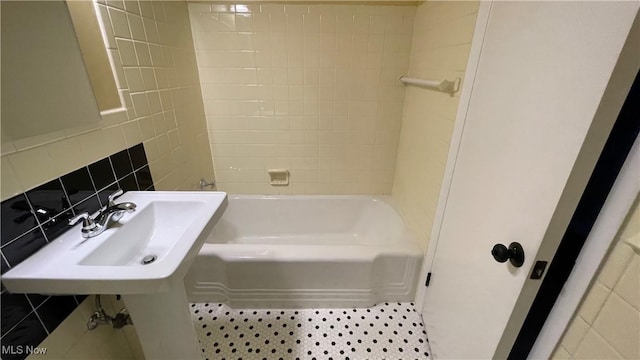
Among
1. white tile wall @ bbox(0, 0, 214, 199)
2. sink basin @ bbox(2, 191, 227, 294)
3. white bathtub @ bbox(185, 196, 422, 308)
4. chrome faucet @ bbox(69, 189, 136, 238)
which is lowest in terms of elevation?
white bathtub @ bbox(185, 196, 422, 308)

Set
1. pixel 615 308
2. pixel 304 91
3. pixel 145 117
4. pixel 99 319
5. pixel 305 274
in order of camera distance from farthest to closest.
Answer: pixel 304 91 → pixel 305 274 → pixel 145 117 → pixel 99 319 → pixel 615 308

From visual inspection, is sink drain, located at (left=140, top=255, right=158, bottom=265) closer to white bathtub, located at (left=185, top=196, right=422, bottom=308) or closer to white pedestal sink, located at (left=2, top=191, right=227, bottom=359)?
white pedestal sink, located at (left=2, top=191, right=227, bottom=359)

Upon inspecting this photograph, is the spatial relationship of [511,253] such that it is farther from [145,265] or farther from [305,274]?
[305,274]

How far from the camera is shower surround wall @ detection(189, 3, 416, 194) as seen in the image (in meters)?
1.67

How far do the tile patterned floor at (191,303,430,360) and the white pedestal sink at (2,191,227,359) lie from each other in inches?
13.5

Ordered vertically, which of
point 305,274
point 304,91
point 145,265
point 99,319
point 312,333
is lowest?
point 312,333

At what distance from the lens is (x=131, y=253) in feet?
3.02

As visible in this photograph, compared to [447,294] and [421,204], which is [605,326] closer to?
[447,294]

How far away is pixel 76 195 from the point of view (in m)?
0.86

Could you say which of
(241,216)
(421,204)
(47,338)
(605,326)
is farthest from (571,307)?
(241,216)

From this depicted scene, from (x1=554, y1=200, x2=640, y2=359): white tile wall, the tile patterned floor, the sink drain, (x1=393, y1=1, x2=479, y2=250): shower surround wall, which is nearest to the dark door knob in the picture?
(x1=554, y1=200, x2=640, y2=359): white tile wall

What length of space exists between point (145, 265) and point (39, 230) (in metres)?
0.37

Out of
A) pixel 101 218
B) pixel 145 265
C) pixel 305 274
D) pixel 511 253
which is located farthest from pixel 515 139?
pixel 101 218

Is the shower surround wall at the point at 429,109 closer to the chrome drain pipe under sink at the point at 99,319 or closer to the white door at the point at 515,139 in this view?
the white door at the point at 515,139
